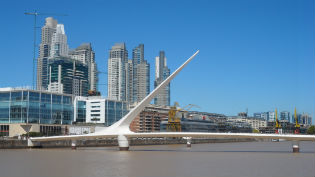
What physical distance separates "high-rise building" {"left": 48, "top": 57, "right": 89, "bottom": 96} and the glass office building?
9055cm

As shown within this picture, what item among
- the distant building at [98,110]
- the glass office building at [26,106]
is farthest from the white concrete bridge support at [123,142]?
the distant building at [98,110]

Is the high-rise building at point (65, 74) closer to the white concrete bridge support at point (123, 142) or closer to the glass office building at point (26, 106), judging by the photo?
the glass office building at point (26, 106)

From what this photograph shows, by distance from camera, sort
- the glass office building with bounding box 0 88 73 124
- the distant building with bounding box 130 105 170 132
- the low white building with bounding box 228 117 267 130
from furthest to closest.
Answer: the low white building with bounding box 228 117 267 130 < the distant building with bounding box 130 105 170 132 < the glass office building with bounding box 0 88 73 124

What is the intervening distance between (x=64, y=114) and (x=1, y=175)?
178 feet

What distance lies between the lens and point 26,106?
63438mm

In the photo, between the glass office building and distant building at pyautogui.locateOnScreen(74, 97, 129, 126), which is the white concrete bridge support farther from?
distant building at pyautogui.locateOnScreen(74, 97, 129, 126)

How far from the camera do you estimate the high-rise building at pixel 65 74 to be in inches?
6336

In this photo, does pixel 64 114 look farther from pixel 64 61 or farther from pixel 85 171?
pixel 64 61

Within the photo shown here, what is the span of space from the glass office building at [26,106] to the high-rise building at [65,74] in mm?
90553

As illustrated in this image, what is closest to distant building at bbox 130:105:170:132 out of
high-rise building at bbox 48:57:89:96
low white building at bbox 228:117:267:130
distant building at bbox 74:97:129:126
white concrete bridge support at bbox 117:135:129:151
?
distant building at bbox 74:97:129:126

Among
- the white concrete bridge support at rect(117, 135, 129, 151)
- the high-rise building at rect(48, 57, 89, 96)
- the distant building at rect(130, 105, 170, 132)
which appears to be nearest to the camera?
the white concrete bridge support at rect(117, 135, 129, 151)

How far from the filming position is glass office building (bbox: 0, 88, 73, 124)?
63.4 m

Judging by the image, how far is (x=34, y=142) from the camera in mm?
44531

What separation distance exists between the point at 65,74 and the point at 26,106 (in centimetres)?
9866
